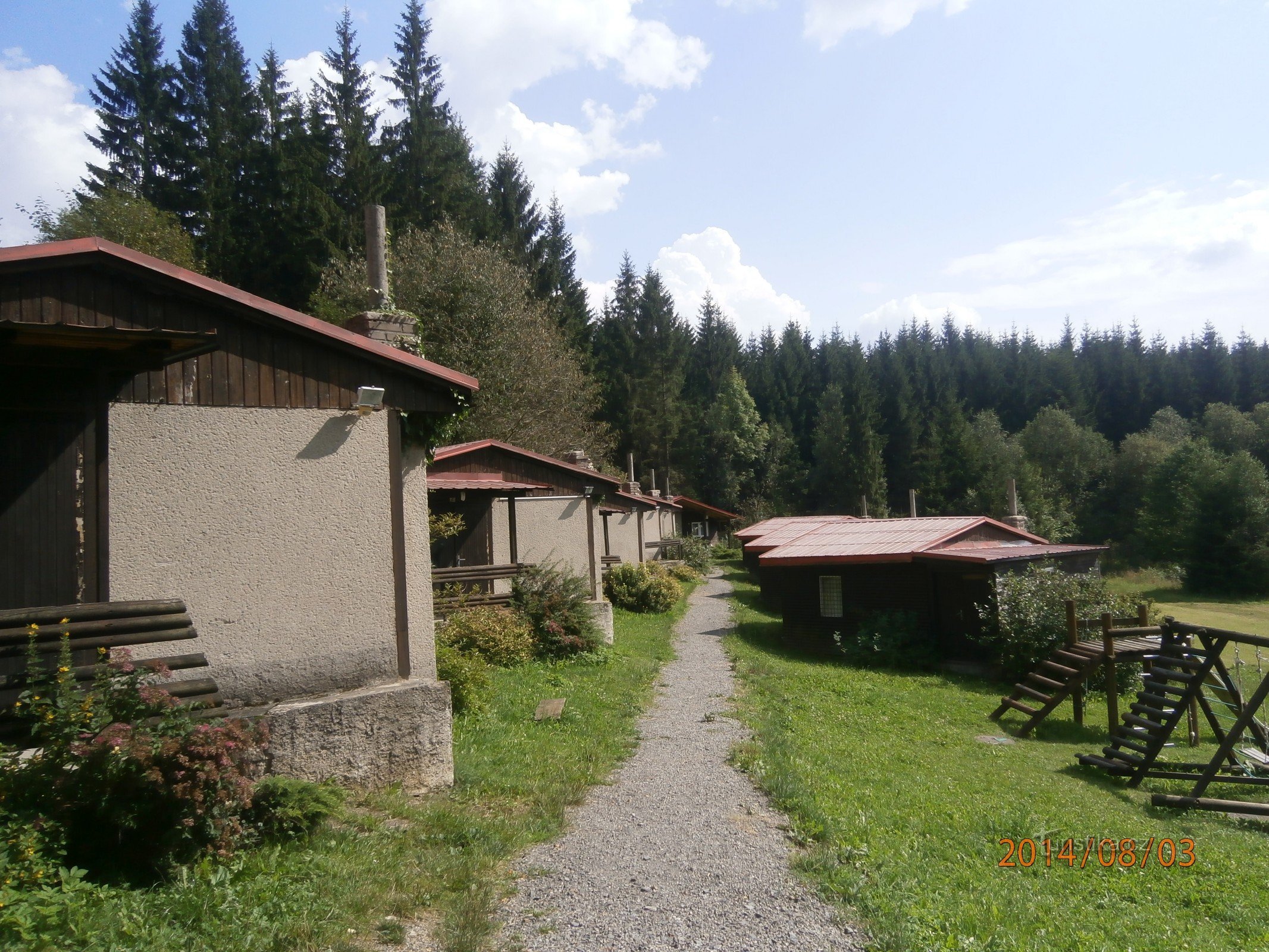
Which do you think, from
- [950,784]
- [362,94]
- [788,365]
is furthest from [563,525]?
[788,365]

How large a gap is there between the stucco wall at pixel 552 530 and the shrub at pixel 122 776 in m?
13.8

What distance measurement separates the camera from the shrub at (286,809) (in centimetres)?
548

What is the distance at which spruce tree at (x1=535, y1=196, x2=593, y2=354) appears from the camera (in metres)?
47.3

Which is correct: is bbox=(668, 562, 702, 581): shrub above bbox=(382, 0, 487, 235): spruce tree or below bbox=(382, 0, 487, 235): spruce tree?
below

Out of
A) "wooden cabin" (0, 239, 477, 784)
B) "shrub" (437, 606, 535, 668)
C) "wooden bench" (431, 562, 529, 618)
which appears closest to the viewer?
"wooden cabin" (0, 239, 477, 784)

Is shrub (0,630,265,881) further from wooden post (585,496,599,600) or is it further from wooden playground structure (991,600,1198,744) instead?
wooden post (585,496,599,600)

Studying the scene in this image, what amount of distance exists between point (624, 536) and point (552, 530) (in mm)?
13358

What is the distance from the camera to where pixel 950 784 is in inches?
366

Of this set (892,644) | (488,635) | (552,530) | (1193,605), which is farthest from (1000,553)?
(1193,605)

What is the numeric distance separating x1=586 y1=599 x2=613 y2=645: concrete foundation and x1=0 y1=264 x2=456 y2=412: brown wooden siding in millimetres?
9202

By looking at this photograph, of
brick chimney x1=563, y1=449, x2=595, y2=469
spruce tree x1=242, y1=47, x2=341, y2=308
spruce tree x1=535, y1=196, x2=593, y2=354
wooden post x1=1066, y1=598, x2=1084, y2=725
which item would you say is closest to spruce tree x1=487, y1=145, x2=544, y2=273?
spruce tree x1=535, y1=196, x2=593, y2=354

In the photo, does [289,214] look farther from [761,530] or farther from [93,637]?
[93,637]

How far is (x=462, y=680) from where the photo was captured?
973 centimetres

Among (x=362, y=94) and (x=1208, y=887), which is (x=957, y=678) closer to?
(x=1208, y=887)
